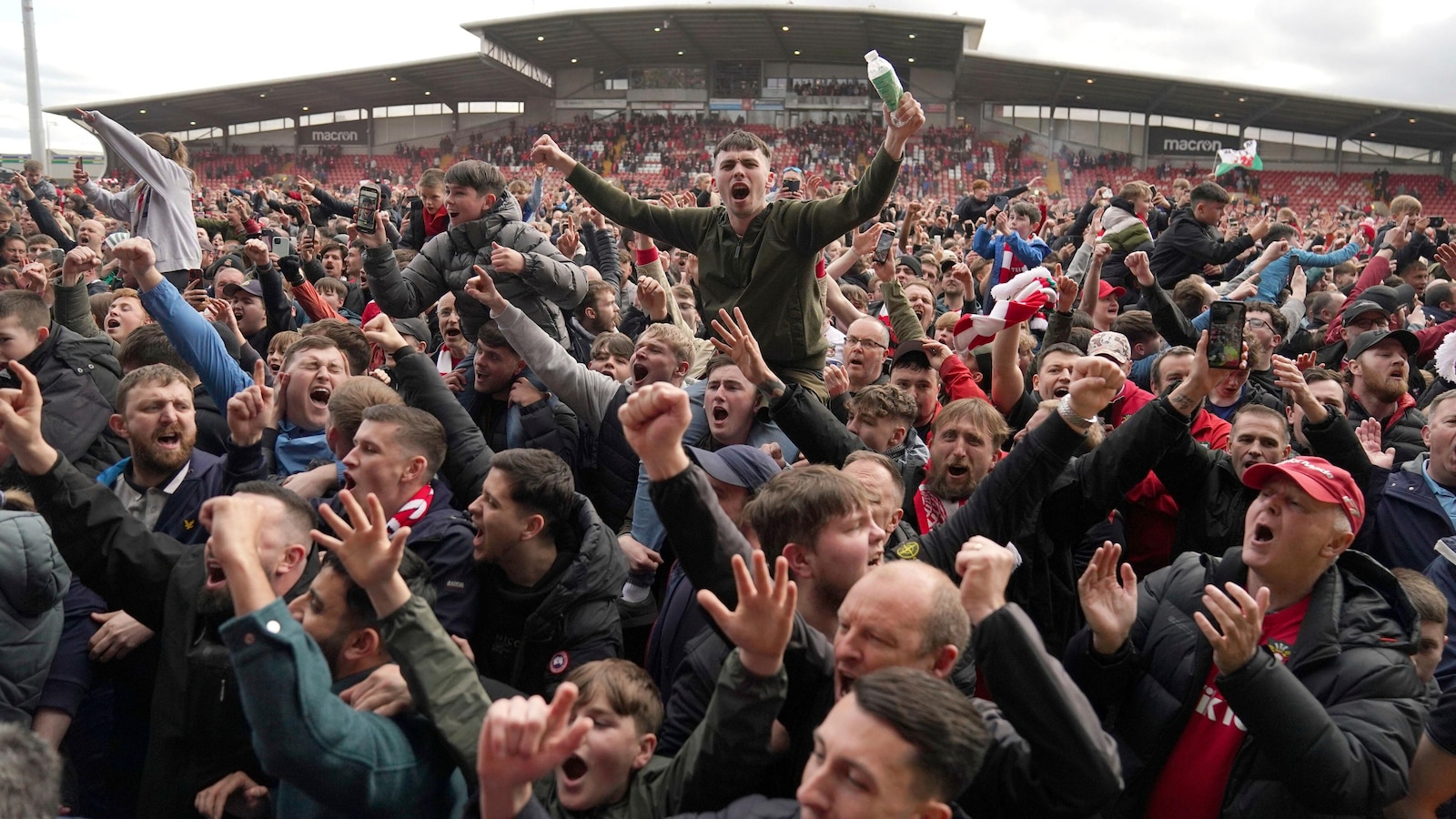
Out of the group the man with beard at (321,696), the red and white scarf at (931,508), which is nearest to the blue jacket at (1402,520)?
the red and white scarf at (931,508)

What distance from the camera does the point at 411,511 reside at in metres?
3.23

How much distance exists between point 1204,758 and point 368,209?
4.55 m

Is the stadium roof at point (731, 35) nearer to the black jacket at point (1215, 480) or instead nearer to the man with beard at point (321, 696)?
the black jacket at point (1215, 480)

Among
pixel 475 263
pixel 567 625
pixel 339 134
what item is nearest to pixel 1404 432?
pixel 567 625

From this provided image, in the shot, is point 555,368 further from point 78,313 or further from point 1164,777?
point 78,313

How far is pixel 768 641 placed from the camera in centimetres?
197

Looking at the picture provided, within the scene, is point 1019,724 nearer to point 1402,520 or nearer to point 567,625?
point 567,625

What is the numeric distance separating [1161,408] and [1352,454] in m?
1.18

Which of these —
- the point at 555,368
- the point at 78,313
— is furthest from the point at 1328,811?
the point at 78,313

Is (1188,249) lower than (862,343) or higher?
higher

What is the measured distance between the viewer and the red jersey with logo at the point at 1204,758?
8.14 ft

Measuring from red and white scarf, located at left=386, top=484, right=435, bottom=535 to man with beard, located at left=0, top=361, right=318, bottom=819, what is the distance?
46 centimetres

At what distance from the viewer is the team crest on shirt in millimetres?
2584

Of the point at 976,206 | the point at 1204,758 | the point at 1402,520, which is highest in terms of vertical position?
the point at 976,206
